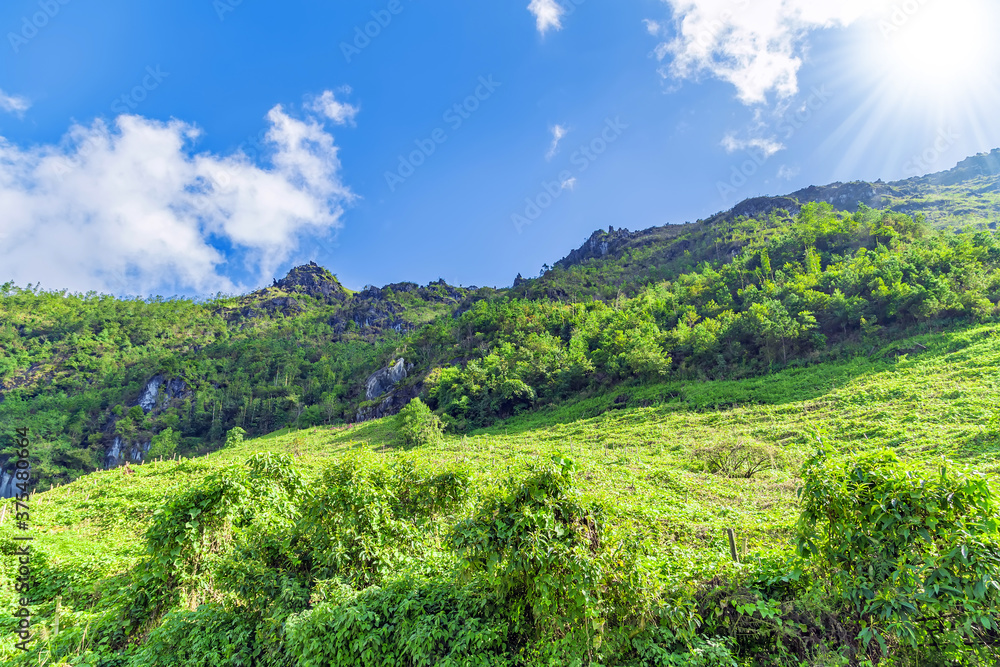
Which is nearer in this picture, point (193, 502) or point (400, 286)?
point (193, 502)

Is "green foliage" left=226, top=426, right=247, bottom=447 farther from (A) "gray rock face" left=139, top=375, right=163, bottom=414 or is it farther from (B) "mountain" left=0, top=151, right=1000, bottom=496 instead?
(A) "gray rock face" left=139, top=375, right=163, bottom=414

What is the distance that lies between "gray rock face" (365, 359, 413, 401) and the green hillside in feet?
34.6

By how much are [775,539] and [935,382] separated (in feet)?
86.1

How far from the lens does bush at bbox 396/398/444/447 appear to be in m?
38.2

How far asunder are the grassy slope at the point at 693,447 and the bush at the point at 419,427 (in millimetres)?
3097

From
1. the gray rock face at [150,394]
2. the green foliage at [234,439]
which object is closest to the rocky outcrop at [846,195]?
the green foliage at [234,439]

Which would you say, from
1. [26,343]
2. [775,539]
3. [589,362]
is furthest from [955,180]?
[26,343]

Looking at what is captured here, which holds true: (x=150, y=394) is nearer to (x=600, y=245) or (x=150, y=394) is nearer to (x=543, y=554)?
(x=543, y=554)

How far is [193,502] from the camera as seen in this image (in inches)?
346

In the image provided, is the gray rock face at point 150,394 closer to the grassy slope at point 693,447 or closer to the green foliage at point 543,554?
the grassy slope at point 693,447

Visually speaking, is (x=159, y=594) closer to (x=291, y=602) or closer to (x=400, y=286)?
(x=291, y=602)

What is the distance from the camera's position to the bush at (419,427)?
38.2 meters

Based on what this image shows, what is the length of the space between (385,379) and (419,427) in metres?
33.2

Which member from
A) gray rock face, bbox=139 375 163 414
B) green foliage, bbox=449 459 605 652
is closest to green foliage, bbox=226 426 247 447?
gray rock face, bbox=139 375 163 414
